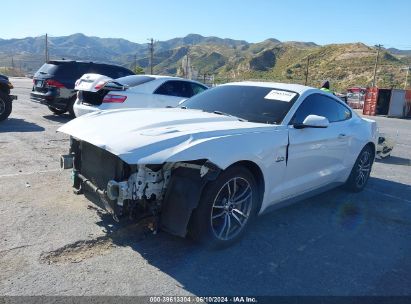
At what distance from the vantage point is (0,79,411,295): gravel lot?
3.25 m

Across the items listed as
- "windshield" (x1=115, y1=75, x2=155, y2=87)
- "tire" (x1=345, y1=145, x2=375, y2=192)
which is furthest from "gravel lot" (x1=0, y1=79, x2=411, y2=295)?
"windshield" (x1=115, y1=75, x2=155, y2=87)

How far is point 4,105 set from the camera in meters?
10.7

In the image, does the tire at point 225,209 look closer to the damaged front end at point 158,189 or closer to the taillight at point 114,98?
the damaged front end at point 158,189

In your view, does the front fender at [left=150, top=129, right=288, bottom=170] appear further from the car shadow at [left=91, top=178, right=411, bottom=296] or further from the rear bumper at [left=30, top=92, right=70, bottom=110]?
the rear bumper at [left=30, top=92, right=70, bottom=110]

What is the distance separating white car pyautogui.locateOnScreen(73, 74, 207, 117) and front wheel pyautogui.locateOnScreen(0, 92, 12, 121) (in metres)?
2.79

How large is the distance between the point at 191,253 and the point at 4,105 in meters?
8.87

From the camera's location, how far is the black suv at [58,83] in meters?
11.6

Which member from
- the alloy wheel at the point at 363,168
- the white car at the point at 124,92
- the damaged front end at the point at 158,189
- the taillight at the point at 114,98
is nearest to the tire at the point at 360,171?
the alloy wheel at the point at 363,168

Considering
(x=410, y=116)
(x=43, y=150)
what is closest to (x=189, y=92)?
(x=43, y=150)

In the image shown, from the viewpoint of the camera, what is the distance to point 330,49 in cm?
10450

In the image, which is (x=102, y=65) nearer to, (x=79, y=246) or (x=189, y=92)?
(x=189, y=92)

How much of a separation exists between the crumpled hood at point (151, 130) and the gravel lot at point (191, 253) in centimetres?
96

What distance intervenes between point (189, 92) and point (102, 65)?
4.22 m

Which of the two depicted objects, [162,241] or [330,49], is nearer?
[162,241]
